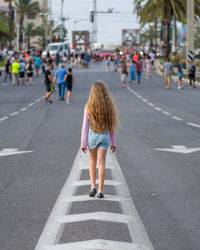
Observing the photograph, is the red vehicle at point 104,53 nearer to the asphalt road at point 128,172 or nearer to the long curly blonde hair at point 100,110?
the asphalt road at point 128,172

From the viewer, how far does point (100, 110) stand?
23.9 ft

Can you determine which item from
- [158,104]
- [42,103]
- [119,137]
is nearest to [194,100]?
[158,104]

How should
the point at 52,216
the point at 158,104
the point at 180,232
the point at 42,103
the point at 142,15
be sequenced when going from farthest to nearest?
the point at 142,15 < the point at 42,103 < the point at 158,104 < the point at 52,216 < the point at 180,232

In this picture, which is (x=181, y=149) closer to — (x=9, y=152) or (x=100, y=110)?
(x=9, y=152)

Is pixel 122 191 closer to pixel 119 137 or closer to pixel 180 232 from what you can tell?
pixel 180 232

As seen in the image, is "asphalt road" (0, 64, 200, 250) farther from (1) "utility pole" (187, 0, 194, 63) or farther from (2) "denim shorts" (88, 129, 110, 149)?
(1) "utility pole" (187, 0, 194, 63)

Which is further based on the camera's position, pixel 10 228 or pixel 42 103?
pixel 42 103

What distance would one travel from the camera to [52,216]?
651 cm

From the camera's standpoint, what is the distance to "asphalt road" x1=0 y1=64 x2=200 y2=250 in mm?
5957

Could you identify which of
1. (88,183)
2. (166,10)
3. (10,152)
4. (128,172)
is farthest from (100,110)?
(166,10)

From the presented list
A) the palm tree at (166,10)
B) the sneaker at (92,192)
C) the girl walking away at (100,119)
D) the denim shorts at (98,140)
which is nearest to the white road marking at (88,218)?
the sneaker at (92,192)

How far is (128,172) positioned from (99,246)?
431cm

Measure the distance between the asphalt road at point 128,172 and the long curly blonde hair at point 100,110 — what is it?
3.16 feet

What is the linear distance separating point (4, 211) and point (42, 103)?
2190 centimetres
